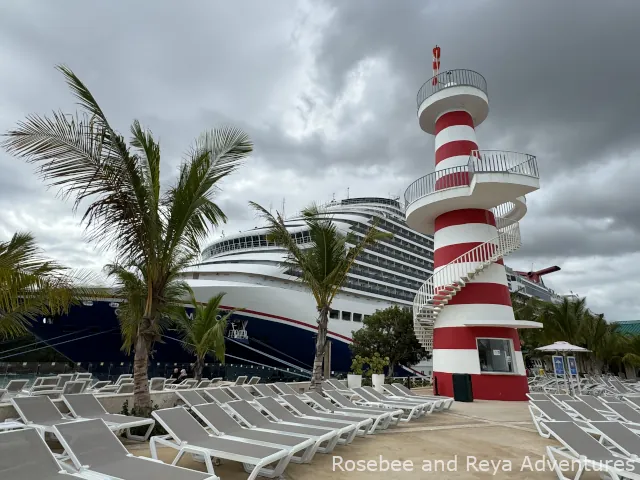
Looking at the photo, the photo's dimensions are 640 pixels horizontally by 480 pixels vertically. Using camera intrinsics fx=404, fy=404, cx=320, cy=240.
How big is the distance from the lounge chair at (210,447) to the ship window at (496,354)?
34.9 ft

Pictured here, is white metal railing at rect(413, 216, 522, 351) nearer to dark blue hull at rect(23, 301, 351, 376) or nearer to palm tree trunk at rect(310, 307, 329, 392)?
palm tree trunk at rect(310, 307, 329, 392)

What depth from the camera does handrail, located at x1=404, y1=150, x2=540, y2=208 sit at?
13.3 metres

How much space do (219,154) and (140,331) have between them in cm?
343

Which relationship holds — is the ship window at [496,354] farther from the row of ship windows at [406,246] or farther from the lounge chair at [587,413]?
the row of ship windows at [406,246]

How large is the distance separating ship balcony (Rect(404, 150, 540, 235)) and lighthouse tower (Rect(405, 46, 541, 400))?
3cm

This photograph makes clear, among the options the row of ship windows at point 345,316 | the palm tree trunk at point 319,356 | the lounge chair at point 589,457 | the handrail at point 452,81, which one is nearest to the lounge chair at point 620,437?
the lounge chair at point 589,457

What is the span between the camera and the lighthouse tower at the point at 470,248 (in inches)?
518

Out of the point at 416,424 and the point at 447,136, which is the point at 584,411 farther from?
the point at 447,136

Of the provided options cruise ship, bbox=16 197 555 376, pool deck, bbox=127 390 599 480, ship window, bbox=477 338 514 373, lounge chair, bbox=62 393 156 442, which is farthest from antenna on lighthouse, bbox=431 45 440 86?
lounge chair, bbox=62 393 156 442

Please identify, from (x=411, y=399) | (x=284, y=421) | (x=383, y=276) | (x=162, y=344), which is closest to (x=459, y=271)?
(x=411, y=399)

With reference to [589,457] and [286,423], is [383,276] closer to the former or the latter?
[286,423]

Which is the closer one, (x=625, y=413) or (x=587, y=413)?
(x=587, y=413)

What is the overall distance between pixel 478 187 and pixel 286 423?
1038cm

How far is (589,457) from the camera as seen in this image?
4238 mm
